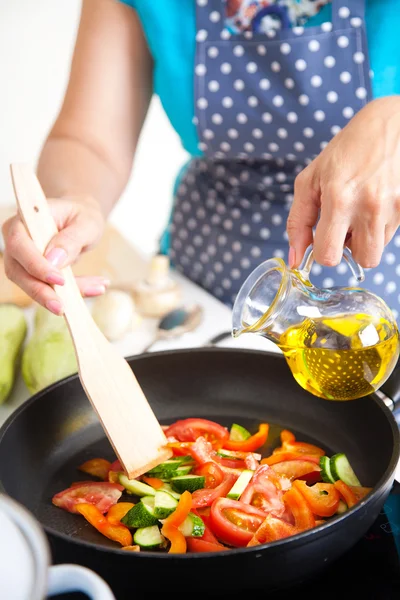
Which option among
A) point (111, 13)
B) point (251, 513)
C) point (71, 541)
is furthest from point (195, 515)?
point (111, 13)

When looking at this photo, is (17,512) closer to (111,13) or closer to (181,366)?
(181,366)

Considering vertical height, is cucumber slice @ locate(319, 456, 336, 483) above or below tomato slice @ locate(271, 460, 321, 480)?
above

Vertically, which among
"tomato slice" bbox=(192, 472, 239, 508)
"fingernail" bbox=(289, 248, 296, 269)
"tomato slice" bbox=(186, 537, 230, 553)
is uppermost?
"fingernail" bbox=(289, 248, 296, 269)

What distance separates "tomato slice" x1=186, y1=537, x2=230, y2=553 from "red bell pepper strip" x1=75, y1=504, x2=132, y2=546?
0.07 m

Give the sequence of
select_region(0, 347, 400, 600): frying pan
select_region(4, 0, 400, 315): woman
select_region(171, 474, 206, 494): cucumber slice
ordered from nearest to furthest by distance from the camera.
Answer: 1. select_region(0, 347, 400, 600): frying pan
2. select_region(171, 474, 206, 494): cucumber slice
3. select_region(4, 0, 400, 315): woman

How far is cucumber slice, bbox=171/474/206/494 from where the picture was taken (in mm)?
748

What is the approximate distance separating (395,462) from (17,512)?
393mm

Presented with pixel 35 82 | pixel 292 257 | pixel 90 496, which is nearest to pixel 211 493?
pixel 90 496

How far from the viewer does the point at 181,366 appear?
0.96 metres

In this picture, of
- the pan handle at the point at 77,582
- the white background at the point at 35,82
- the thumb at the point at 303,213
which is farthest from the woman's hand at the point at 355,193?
the white background at the point at 35,82

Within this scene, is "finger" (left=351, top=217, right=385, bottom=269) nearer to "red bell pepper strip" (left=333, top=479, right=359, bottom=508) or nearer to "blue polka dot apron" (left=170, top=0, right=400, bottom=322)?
"red bell pepper strip" (left=333, top=479, right=359, bottom=508)

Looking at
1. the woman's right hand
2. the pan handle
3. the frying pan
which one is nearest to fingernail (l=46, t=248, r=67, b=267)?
the woman's right hand

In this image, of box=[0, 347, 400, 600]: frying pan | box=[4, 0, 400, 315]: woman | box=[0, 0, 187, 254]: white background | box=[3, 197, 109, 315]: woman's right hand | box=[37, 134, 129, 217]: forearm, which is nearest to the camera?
box=[0, 347, 400, 600]: frying pan

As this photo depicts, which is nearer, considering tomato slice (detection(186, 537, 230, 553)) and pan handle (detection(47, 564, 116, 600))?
pan handle (detection(47, 564, 116, 600))
